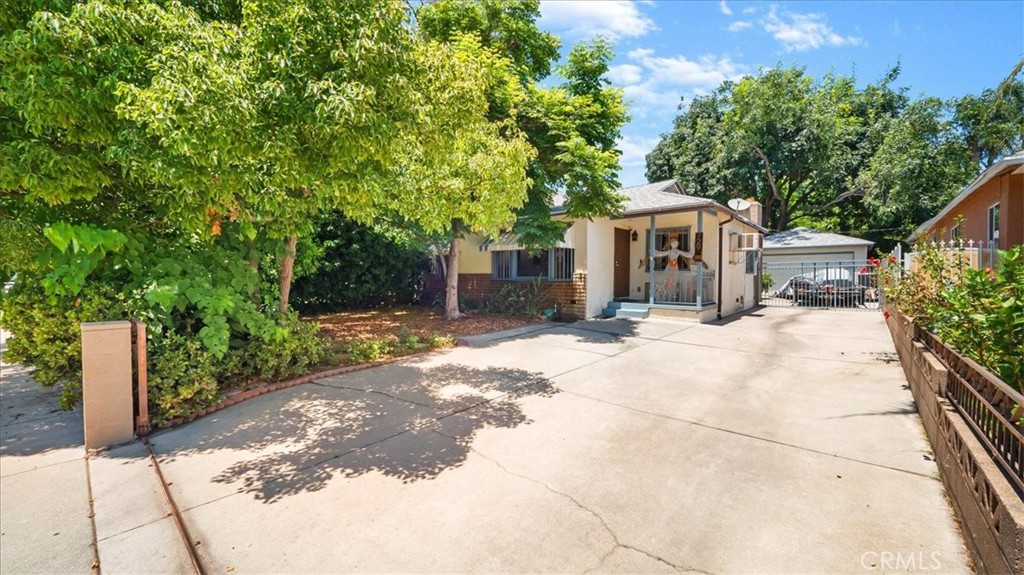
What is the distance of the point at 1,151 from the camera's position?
3.82 metres

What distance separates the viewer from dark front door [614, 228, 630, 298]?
13.8 m

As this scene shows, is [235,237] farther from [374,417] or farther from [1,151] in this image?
[374,417]

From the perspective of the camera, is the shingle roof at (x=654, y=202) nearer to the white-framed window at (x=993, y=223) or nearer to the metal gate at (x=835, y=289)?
the white-framed window at (x=993, y=223)

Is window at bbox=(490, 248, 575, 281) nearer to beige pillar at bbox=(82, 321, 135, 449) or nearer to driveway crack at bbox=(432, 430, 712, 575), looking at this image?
driveway crack at bbox=(432, 430, 712, 575)

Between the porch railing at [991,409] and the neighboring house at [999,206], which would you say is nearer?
the porch railing at [991,409]

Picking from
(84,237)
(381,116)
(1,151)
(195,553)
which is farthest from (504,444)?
(1,151)

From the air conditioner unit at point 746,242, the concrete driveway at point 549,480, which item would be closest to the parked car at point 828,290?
the air conditioner unit at point 746,242

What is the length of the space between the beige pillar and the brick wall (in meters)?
9.56

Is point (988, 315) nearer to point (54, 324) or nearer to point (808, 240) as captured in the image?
point (54, 324)

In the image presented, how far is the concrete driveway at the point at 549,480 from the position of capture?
8.20ft

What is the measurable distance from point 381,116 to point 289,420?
346 centimetres

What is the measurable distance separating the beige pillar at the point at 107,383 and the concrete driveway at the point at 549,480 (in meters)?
0.37

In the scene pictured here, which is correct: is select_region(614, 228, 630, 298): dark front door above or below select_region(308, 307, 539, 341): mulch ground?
above

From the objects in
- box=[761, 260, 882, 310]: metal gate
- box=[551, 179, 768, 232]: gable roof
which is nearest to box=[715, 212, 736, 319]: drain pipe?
box=[551, 179, 768, 232]: gable roof
